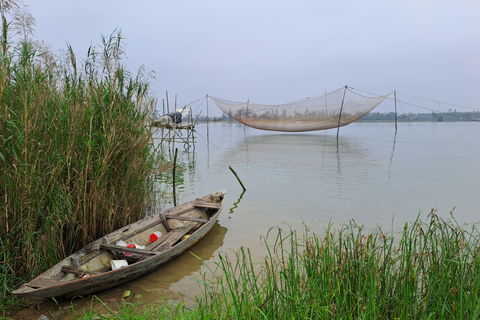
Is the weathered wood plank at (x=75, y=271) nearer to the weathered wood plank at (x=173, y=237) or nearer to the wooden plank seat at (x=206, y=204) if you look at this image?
the weathered wood plank at (x=173, y=237)

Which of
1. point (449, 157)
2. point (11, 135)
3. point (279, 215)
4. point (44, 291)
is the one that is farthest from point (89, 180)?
point (449, 157)

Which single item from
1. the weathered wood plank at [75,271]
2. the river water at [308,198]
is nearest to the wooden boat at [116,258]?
the weathered wood plank at [75,271]

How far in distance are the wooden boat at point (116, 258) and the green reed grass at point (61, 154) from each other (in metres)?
0.18

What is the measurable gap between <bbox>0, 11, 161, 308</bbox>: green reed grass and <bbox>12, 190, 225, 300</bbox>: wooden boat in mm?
180

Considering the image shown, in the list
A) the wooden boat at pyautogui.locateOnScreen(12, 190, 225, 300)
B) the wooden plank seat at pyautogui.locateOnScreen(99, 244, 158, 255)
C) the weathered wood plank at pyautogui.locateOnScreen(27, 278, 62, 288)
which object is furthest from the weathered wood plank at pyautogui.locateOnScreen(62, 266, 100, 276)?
the wooden plank seat at pyautogui.locateOnScreen(99, 244, 158, 255)

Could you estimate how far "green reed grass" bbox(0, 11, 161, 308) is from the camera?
7.55ft

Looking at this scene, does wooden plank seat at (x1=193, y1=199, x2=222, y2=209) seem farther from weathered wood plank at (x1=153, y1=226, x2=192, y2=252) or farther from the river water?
weathered wood plank at (x1=153, y1=226, x2=192, y2=252)

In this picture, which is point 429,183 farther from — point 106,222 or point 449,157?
point 106,222

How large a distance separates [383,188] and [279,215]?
10.3ft

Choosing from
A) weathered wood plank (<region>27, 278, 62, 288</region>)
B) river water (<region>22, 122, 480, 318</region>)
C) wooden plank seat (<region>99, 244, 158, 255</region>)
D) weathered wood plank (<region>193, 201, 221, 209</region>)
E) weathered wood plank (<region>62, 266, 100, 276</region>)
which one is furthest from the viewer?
weathered wood plank (<region>193, 201, 221, 209</region>)

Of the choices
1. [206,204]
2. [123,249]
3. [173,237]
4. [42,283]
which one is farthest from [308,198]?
[42,283]

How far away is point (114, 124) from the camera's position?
3.10 metres

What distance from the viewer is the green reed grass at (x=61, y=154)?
2.30 metres

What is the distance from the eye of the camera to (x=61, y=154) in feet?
8.55
